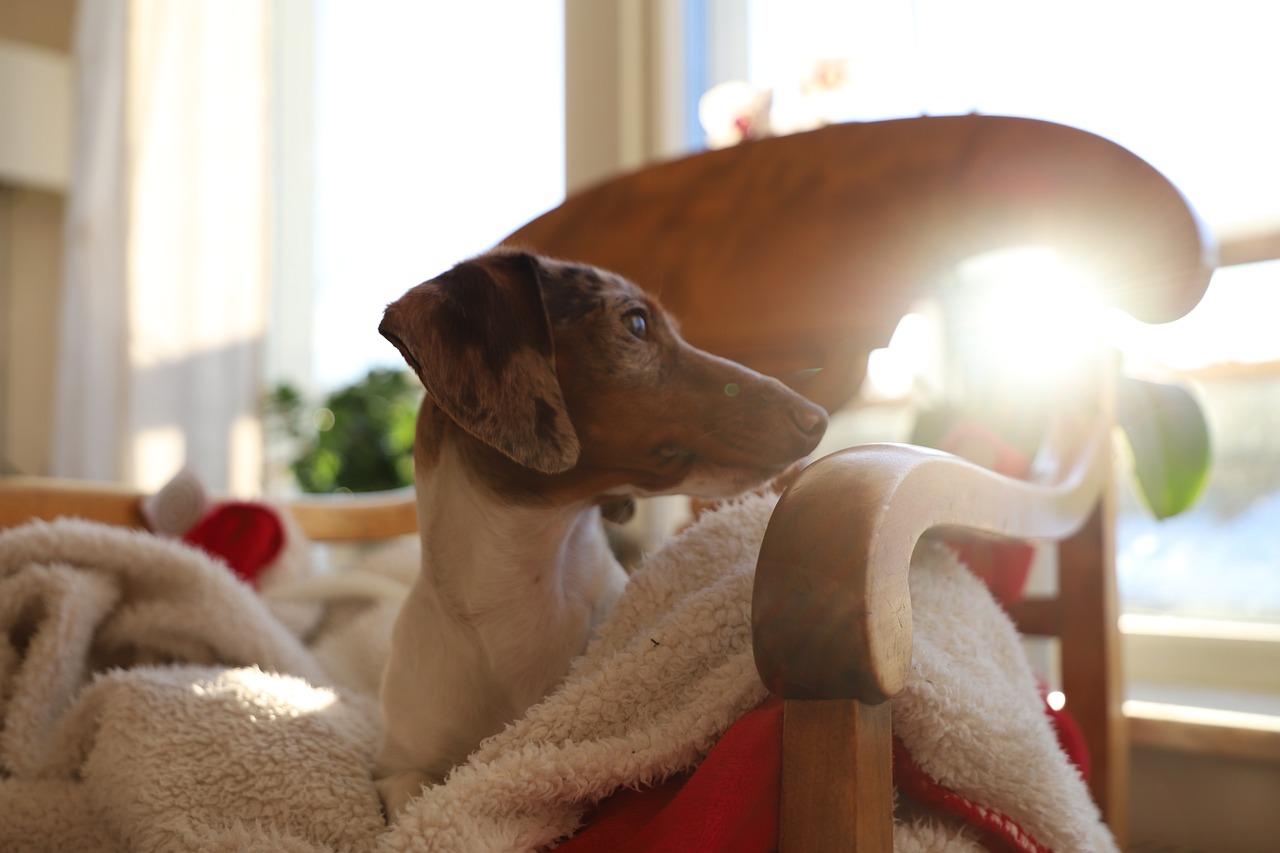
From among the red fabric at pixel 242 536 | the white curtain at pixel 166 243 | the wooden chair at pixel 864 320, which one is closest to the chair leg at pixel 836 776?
the wooden chair at pixel 864 320

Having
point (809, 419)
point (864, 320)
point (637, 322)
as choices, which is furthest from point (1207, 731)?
point (637, 322)

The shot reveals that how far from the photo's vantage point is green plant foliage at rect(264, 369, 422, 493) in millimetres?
2814

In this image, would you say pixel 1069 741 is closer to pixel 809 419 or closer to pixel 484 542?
pixel 809 419

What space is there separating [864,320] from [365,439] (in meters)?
2.16

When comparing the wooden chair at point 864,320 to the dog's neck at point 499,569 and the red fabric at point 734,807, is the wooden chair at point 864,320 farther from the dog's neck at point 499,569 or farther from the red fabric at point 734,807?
the dog's neck at point 499,569

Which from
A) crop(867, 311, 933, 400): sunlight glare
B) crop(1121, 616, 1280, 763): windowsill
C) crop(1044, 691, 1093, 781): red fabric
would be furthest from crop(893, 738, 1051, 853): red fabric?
crop(867, 311, 933, 400): sunlight glare

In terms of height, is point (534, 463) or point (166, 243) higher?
point (166, 243)

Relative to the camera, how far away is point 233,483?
3.12 meters

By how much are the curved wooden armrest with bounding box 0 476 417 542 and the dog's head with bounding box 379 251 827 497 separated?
0.59m

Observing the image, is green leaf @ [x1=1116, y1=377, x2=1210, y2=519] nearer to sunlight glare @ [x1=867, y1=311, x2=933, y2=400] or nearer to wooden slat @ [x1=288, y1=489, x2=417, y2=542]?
sunlight glare @ [x1=867, y1=311, x2=933, y2=400]

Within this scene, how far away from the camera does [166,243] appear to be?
309 centimetres

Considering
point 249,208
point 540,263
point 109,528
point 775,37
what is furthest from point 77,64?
point 540,263

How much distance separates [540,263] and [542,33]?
2239 millimetres

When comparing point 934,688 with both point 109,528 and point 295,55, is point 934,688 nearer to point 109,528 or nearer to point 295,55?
point 109,528
